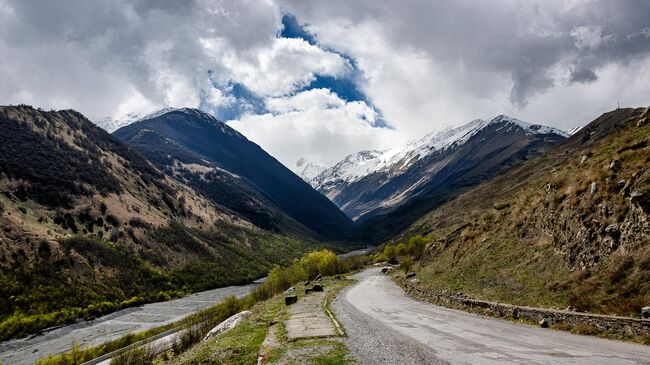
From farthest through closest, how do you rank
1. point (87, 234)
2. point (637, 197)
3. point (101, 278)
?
point (87, 234), point (101, 278), point (637, 197)

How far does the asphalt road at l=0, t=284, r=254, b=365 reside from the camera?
2020 inches

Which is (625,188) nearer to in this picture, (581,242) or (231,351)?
(581,242)

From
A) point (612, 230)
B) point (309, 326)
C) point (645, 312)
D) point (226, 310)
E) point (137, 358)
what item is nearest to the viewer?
point (645, 312)

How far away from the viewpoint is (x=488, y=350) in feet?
51.1

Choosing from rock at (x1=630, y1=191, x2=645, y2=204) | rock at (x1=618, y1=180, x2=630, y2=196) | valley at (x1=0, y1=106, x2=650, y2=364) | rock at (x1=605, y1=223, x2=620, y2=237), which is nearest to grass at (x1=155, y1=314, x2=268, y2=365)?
valley at (x1=0, y1=106, x2=650, y2=364)

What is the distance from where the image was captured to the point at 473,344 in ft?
55.4

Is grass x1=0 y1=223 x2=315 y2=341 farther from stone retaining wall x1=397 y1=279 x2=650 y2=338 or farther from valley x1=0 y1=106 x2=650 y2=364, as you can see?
stone retaining wall x1=397 y1=279 x2=650 y2=338

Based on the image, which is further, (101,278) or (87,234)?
(87,234)

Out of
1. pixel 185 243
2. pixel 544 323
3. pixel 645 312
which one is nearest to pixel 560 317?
pixel 544 323

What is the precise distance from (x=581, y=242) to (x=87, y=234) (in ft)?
353

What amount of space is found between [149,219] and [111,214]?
56.9 ft

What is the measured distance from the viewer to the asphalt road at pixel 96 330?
5132 centimetres

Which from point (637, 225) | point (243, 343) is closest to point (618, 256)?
point (637, 225)

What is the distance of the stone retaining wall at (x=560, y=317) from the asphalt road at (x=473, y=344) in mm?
983
